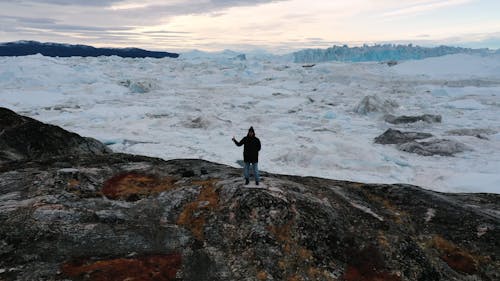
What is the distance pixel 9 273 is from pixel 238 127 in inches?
1459

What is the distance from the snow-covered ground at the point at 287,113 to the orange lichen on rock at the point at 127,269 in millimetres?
20126

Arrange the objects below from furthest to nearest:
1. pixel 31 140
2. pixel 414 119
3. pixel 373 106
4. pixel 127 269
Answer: pixel 373 106 < pixel 414 119 < pixel 31 140 < pixel 127 269

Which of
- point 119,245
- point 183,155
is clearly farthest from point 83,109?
point 119,245

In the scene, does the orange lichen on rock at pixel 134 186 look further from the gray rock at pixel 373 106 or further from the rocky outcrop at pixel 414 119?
the gray rock at pixel 373 106

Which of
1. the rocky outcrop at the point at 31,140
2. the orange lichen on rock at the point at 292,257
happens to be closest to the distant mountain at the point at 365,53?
the rocky outcrop at the point at 31,140

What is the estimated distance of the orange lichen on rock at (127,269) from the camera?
27.6 ft

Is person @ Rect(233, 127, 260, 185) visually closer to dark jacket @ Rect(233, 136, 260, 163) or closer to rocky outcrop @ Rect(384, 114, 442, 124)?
dark jacket @ Rect(233, 136, 260, 163)

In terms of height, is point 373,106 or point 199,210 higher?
point 199,210

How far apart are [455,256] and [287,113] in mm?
45512

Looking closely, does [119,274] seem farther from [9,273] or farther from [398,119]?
[398,119]

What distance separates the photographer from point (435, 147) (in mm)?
34656

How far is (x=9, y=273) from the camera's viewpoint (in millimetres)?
8273

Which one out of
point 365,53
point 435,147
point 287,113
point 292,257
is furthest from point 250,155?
point 365,53

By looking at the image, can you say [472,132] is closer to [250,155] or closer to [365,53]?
[250,155]
